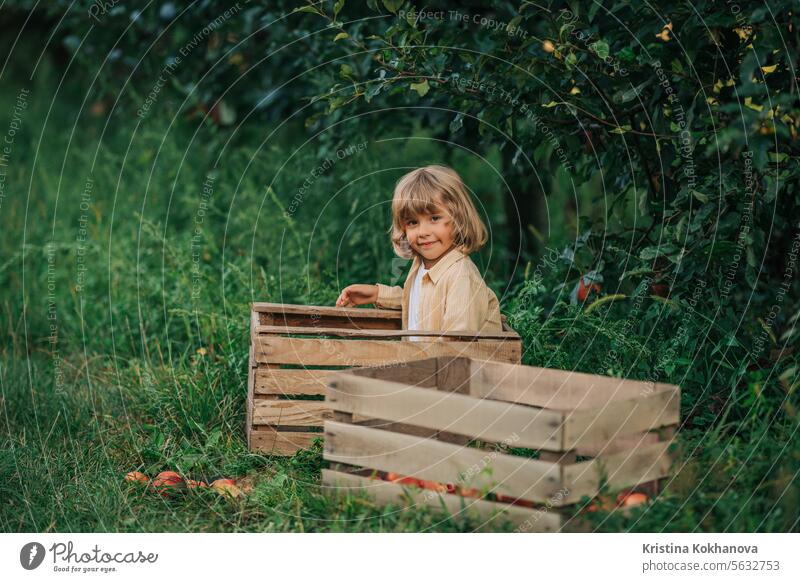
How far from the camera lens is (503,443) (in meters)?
2.85

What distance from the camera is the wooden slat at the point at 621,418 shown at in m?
2.57

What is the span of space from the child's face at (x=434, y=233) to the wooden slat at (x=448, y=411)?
0.80 metres

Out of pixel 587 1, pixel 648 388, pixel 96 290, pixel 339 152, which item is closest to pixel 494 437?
pixel 648 388

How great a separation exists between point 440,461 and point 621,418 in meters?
0.54

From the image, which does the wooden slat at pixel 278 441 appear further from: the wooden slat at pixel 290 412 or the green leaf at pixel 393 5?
the green leaf at pixel 393 5

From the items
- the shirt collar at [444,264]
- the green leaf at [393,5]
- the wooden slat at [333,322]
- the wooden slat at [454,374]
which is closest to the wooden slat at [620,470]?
the wooden slat at [454,374]

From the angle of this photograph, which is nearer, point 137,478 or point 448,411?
point 448,411

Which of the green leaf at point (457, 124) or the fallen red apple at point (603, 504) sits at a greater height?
the green leaf at point (457, 124)

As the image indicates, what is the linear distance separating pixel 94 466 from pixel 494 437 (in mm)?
1612

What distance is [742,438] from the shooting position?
326 centimetres

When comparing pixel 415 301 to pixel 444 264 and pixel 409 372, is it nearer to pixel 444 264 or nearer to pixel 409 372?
pixel 444 264

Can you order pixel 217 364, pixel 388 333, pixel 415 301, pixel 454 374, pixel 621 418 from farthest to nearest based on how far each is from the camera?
pixel 217 364 → pixel 415 301 → pixel 388 333 → pixel 454 374 → pixel 621 418

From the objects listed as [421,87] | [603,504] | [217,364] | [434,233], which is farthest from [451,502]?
[217,364]
